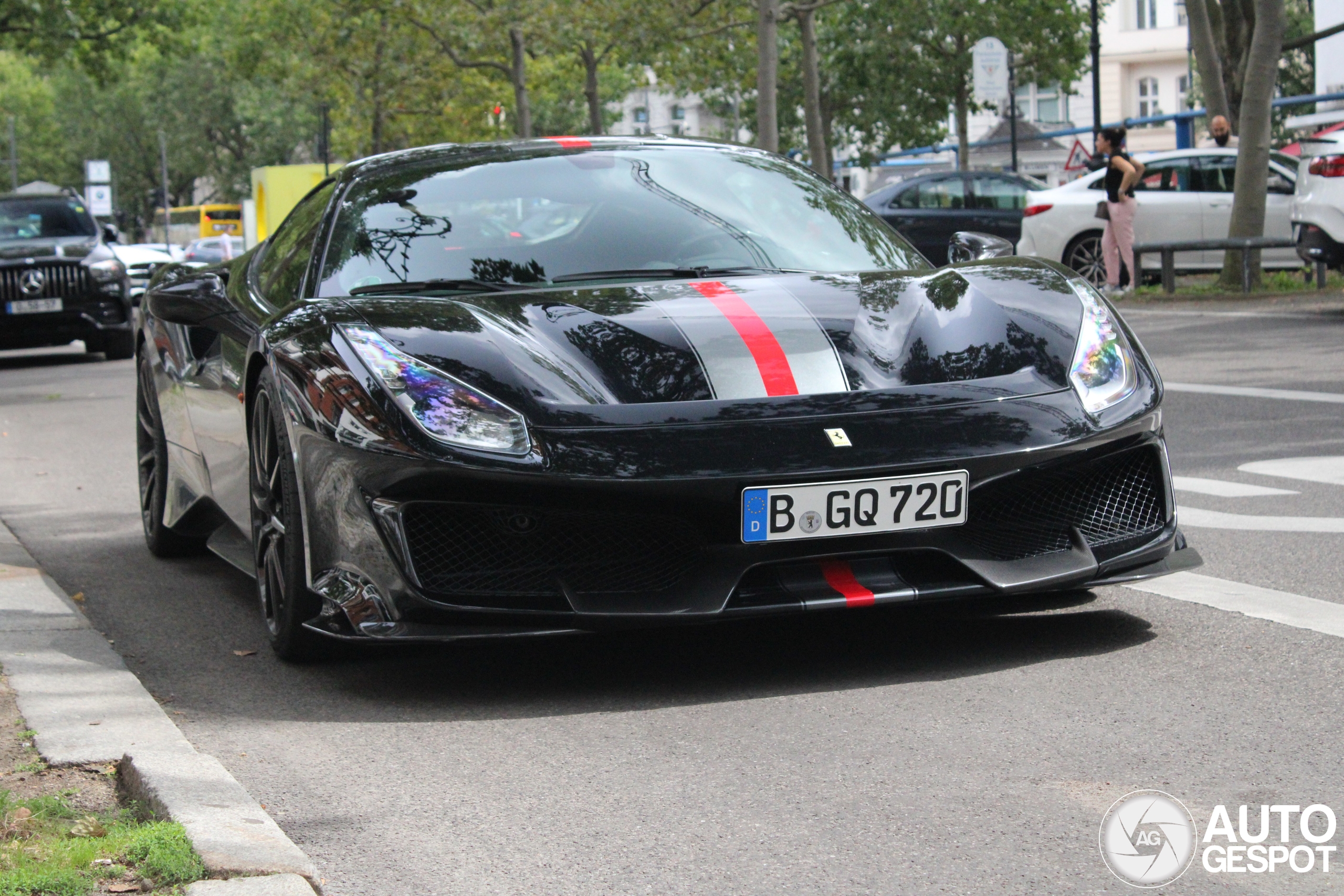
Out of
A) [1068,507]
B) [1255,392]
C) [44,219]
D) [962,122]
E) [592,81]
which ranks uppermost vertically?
[592,81]

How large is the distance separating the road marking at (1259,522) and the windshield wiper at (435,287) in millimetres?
2421

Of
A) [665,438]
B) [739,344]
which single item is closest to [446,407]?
[665,438]

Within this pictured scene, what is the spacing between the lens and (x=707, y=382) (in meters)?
4.05

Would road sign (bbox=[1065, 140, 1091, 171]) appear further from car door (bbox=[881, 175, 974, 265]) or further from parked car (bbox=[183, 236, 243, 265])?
parked car (bbox=[183, 236, 243, 265])

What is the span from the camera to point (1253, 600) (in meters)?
4.84

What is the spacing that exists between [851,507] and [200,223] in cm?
8980

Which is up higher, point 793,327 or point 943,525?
point 793,327

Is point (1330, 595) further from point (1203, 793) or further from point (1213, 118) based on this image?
point (1213, 118)

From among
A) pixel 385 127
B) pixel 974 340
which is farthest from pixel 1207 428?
pixel 385 127

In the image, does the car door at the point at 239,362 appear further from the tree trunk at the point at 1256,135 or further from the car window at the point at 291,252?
the tree trunk at the point at 1256,135

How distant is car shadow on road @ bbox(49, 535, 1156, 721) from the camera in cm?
414

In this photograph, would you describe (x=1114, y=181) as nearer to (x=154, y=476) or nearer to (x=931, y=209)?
(x=931, y=209)

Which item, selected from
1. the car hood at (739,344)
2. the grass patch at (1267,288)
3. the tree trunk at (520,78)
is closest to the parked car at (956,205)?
the grass patch at (1267,288)

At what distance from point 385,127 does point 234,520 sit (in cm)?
4395
